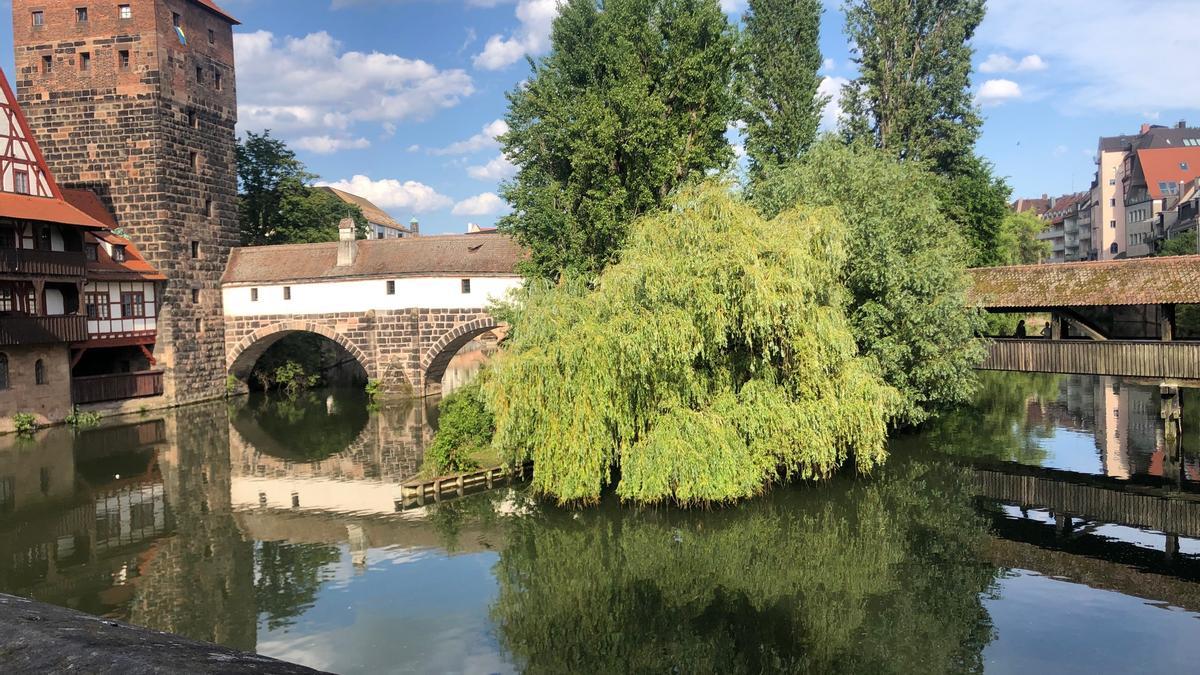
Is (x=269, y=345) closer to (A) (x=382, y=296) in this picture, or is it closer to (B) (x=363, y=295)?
(B) (x=363, y=295)

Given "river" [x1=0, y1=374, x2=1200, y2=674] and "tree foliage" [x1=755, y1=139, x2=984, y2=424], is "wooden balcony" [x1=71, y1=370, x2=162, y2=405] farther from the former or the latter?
"tree foliage" [x1=755, y1=139, x2=984, y2=424]

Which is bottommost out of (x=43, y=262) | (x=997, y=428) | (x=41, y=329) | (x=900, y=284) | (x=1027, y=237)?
(x=997, y=428)

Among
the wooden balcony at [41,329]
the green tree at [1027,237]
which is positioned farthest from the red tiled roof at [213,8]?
the green tree at [1027,237]

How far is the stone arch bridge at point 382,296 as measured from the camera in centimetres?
3572

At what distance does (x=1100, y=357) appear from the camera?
23.5 meters

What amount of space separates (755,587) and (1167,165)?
67.5m

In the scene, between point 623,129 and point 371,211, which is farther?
point 371,211

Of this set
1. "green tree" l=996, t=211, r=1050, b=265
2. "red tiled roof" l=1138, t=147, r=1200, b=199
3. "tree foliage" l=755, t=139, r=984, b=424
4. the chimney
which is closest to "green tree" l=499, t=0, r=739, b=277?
"tree foliage" l=755, t=139, r=984, b=424

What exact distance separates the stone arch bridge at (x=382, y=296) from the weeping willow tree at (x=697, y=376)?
59.0 feet

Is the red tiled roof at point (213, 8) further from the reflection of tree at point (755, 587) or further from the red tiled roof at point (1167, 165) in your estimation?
the red tiled roof at point (1167, 165)

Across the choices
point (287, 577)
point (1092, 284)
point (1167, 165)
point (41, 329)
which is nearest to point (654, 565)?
point (287, 577)

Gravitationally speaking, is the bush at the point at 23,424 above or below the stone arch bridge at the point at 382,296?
below

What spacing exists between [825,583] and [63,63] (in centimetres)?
3664

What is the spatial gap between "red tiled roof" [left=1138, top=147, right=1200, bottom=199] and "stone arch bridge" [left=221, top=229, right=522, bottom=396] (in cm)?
5290
